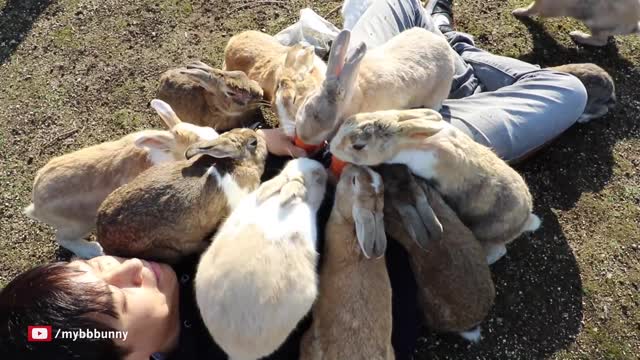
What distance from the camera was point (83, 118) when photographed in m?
4.38

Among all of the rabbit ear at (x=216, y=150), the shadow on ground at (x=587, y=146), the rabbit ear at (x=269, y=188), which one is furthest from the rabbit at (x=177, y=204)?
the shadow on ground at (x=587, y=146)

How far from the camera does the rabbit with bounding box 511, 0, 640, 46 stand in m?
4.32

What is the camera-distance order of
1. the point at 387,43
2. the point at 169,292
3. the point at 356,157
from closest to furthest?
the point at 169,292 < the point at 356,157 < the point at 387,43

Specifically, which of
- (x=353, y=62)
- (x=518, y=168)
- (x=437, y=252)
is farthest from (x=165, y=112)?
(x=518, y=168)

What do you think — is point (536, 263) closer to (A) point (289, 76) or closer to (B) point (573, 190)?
(B) point (573, 190)

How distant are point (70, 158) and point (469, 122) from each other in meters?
2.55

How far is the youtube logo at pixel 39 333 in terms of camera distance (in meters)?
2.02

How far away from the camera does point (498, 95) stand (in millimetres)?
3631

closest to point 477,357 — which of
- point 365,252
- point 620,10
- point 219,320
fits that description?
point 365,252

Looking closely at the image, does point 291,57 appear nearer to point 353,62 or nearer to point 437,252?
point 353,62

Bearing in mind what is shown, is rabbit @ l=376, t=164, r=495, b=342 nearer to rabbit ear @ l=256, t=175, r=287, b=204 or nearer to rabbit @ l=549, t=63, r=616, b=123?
rabbit ear @ l=256, t=175, r=287, b=204

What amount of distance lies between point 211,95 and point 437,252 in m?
1.97

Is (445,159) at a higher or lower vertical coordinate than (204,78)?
lower

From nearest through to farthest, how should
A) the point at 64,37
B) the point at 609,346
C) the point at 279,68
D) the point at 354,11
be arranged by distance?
the point at 609,346
the point at 279,68
the point at 354,11
the point at 64,37
